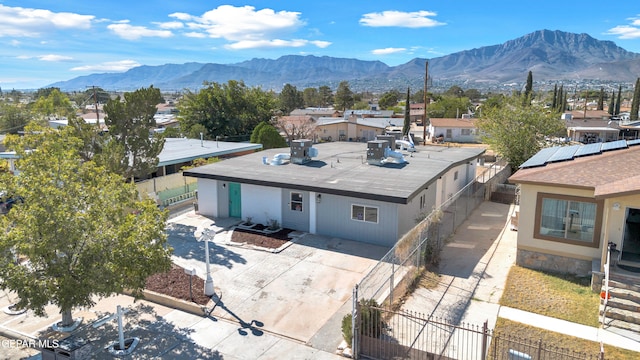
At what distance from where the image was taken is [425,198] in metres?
19.4

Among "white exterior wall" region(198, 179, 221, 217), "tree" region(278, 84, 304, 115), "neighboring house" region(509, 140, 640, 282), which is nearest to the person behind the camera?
"neighboring house" region(509, 140, 640, 282)

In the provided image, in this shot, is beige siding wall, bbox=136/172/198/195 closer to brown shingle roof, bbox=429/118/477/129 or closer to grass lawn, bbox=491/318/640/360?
grass lawn, bbox=491/318/640/360

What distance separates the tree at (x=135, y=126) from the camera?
1942 cm

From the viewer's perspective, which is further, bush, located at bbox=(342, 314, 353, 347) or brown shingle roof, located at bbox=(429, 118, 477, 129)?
brown shingle roof, located at bbox=(429, 118, 477, 129)

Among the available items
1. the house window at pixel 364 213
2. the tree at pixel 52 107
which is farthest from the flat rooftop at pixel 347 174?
the tree at pixel 52 107

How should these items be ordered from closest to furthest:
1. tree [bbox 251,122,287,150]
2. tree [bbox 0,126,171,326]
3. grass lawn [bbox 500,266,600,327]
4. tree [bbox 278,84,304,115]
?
tree [bbox 0,126,171,326], grass lawn [bbox 500,266,600,327], tree [bbox 251,122,287,150], tree [bbox 278,84,304,115]

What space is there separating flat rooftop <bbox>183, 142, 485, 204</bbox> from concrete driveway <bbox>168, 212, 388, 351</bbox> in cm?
216

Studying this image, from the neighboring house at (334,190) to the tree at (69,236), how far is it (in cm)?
831

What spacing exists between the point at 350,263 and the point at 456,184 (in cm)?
1154

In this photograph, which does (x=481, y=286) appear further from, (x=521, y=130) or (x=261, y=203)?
(x=521, y=130)

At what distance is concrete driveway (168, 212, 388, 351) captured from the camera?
37.4 ft

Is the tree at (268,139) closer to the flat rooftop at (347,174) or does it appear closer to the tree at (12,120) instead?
→ the flat rooftop at (347,174)

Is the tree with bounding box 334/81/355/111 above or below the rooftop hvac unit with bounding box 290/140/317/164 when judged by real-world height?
above

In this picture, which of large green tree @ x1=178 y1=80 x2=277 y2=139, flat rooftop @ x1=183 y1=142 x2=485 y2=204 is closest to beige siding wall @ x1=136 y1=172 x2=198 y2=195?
flat rooftop @ x1=183 y1=142 x2=485 y2=204
